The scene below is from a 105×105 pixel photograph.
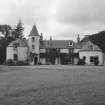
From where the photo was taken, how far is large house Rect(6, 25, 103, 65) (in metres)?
44.8

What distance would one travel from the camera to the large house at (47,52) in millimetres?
44844

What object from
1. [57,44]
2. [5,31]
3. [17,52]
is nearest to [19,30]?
[5,31]

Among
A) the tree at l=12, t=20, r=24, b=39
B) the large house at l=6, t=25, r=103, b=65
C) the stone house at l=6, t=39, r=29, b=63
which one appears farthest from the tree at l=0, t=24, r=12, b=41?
the stone house at l=6, t=39, r=29, b=63

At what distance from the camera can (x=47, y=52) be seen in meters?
46.6

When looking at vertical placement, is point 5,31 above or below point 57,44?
above

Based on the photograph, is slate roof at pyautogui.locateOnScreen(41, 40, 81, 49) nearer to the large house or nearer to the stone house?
the large house

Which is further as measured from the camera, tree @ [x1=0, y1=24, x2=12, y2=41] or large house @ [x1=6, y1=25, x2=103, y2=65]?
tree @ [x1=0, y1=24, x2=12, y2=41]

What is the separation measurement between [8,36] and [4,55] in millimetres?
10137

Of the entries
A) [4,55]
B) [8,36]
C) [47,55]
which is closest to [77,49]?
[47,55]

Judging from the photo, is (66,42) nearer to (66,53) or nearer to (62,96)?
(66,53)

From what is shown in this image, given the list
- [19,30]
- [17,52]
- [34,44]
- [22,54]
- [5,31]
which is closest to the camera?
[22,54]

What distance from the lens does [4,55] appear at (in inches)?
2028

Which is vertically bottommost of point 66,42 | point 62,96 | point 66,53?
point 62,96

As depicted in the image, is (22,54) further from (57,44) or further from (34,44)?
(57,44)
